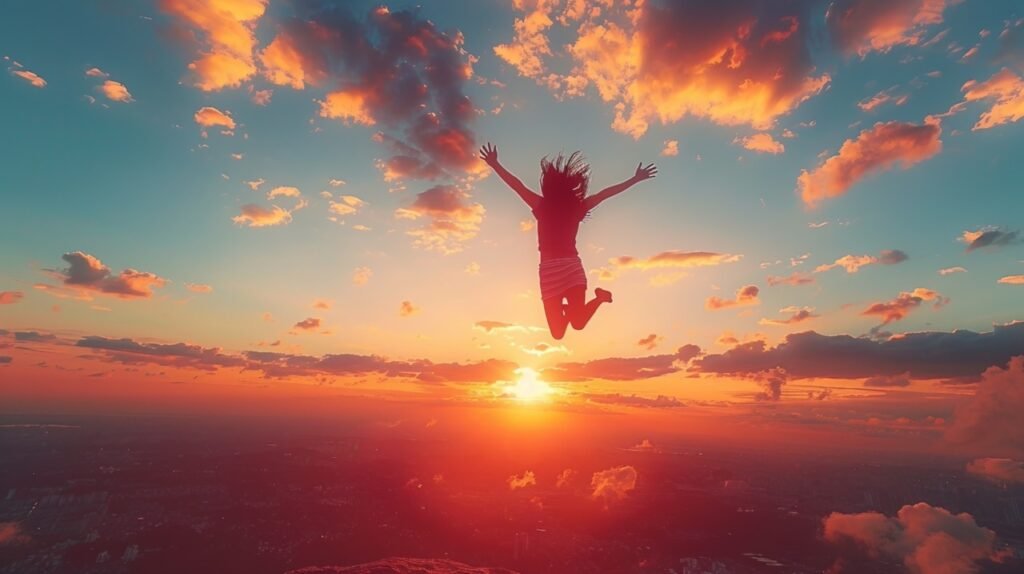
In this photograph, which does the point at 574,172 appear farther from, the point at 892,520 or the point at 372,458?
the point at 372,458

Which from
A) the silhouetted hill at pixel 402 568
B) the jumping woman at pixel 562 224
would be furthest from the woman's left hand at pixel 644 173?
the silhouetted hill at pixel 402 568

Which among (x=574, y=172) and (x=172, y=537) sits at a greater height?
(x=574, y=172)

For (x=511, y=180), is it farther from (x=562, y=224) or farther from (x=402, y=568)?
(x=402, y=568)

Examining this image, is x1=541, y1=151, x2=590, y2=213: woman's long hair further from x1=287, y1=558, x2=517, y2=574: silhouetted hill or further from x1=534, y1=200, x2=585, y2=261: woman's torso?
x1=287, y1=558, x2=517, y2=574: silhouetted hill

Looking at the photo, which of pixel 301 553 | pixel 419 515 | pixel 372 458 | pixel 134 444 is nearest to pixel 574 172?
pixel 301 553

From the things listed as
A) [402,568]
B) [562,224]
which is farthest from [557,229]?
[402,568]
